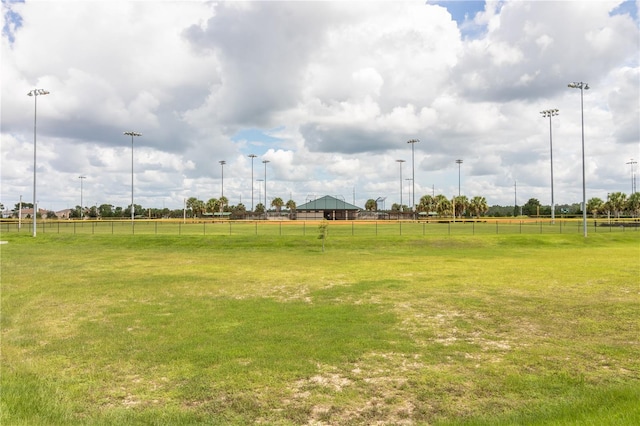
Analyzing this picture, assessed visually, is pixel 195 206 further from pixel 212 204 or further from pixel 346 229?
pixel 346 229

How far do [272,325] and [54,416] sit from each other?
5568 millimetres

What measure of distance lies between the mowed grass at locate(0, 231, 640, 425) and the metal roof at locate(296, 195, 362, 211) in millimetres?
111946

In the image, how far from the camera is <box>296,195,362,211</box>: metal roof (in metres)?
134

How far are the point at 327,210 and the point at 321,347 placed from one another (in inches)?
4854

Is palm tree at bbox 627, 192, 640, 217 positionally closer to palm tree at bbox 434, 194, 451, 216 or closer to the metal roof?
palm tree at bbox 434, 194, 451, 216

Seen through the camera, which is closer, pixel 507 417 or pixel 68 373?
pixel 507 417

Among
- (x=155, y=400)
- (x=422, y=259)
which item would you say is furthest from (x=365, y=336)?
(x=422, y=259)

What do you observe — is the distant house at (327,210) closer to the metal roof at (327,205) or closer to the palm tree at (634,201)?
the metal roof at (327,205)

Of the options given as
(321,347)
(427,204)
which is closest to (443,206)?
(427,204)

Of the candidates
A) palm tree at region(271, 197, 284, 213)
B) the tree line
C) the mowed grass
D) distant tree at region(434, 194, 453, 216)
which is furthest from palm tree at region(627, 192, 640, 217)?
palm tree at region(271, 197, 284, 213)

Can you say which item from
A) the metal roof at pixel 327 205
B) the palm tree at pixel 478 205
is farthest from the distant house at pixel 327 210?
the palm tree at pixel 478 205

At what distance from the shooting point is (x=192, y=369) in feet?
27.0

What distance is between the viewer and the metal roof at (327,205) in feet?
438

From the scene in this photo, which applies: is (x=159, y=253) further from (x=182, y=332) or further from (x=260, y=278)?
(x=182, y=332)
